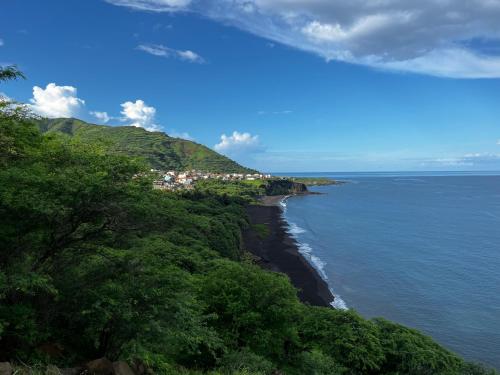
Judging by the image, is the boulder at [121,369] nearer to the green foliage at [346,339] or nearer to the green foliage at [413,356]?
the green foliage at [346,339]

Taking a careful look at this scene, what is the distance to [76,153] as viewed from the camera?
12969mm

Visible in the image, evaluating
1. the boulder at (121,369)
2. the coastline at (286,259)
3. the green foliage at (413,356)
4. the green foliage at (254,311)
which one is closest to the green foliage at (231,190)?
the coastline at (286,259)

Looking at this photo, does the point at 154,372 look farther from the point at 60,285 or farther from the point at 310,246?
the point at 310,246

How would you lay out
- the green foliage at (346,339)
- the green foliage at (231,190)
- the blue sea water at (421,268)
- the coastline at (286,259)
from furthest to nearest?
the green foliage at (231,190)
the coastline at (286,259)
the blue sea water at (421,268)
the green foliage at (346,339)

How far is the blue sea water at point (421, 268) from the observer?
42594 mm

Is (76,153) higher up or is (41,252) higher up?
(76,153)

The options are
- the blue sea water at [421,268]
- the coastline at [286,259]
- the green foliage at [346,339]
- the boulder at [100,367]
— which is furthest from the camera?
the coastline at [286,259]

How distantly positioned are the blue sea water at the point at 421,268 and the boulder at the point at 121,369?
35.1 meters

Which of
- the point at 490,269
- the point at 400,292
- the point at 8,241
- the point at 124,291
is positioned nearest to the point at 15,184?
the point at 8,241

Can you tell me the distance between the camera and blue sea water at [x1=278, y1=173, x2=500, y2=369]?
140 ft

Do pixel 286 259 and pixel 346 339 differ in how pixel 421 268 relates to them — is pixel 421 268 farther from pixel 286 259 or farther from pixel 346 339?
pixel 346 339

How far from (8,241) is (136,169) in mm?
4280

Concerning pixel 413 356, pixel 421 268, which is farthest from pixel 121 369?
pixel 421 268

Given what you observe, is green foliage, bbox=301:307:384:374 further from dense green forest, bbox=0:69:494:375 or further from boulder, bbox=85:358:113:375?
Result: boulder, bbox=85:358:113:375
